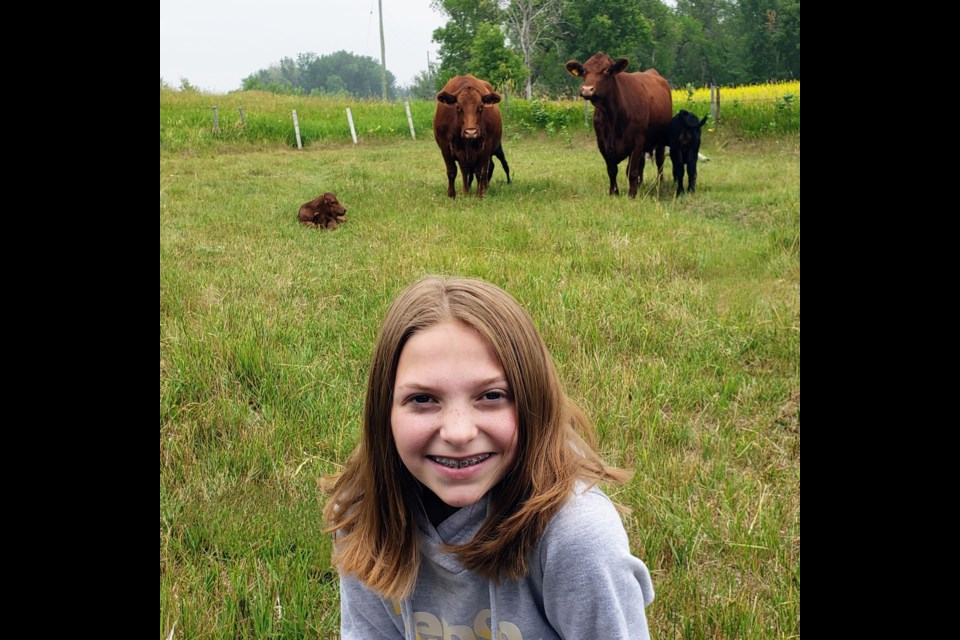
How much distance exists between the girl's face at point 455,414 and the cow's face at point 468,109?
7.83 m

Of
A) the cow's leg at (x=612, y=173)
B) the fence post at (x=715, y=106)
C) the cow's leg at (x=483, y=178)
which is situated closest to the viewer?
the cow's leg at (x=612, y=173)

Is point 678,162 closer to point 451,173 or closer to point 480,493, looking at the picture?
point 451,173

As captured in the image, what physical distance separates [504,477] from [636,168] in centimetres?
828

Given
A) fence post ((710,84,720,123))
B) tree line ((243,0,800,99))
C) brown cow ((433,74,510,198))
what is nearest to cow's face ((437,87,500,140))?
brown cow ((433,74,510,198))

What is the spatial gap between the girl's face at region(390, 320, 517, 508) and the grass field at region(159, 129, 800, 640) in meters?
0.93

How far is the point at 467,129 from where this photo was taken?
9.03 meters

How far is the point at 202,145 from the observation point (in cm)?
1697

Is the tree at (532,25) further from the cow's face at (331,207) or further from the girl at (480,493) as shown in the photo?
the girl at (480,493)

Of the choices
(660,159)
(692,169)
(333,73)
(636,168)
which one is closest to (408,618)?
(636,168)

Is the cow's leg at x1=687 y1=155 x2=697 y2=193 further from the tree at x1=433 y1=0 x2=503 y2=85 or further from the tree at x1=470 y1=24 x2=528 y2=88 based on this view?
the tree at x1=433 y1=0 x2=503 y2=85

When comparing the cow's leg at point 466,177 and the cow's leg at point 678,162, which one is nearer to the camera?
the cow's leg at point 466,177

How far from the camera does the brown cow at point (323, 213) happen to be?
761 cm

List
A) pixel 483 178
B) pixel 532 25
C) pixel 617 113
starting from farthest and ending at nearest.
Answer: pixel 532 25
pixel 483 178
pixel 617 113

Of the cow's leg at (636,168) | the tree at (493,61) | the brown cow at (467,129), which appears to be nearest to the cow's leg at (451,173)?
the brown cow at (467,129)
